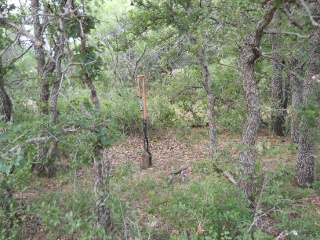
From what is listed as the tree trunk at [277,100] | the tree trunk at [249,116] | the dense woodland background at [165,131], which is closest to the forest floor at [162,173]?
the dense woodland background at [165,131]

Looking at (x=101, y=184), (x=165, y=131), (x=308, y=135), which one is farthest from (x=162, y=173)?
(x=101, y=184)

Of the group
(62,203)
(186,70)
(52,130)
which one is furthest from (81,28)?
(186,70)

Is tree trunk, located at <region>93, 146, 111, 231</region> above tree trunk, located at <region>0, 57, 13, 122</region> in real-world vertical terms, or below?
below

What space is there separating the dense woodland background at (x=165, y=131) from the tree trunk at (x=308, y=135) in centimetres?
2

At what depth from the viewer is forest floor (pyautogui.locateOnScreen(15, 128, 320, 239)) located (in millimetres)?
3107

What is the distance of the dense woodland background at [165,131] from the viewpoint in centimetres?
270

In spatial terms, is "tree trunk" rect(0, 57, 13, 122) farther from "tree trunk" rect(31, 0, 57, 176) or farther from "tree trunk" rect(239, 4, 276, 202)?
"tree trunk" rect(239, 4, 276, 202)

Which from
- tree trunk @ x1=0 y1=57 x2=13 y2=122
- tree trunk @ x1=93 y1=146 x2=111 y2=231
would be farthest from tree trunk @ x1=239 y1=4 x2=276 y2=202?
tree trunk @ x1=0 y1=57 x2=13 y2=122

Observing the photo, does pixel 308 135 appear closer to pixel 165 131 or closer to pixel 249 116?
pixel 249 116

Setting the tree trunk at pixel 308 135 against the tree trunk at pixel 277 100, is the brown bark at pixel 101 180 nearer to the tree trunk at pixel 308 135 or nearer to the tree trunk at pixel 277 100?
the tree trunk at pixel 308 135

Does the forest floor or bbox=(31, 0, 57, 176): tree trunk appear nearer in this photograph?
the forest floor

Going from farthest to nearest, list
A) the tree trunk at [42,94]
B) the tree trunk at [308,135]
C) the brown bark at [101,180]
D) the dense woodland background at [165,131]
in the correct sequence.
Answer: the tree trunk at [42,94]
the tree trunk at [308,135]
the brown bark at [101,180]
the dense woodland background at [165,131]

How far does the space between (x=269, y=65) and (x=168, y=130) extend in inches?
138

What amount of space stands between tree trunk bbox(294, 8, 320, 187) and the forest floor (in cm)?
26
